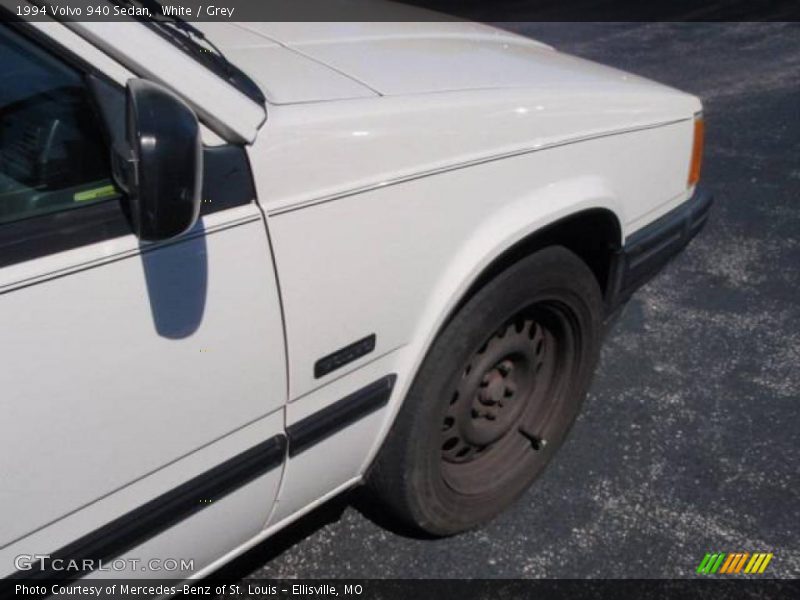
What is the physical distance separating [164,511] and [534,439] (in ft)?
4.32

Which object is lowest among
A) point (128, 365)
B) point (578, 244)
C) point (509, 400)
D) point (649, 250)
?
point (509, 400)

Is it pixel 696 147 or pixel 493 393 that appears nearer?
pixel 493 393

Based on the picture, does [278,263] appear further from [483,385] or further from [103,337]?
[483,385]

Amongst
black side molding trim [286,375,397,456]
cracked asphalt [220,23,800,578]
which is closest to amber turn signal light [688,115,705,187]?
cracked asphalt [220,23,800,578]

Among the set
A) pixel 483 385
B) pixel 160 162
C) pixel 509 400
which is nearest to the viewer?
pixel 160 162

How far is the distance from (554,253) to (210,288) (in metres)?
1.07

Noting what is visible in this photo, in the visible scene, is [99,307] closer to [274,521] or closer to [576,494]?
[274,521]

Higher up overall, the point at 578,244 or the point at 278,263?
the point at 278,263

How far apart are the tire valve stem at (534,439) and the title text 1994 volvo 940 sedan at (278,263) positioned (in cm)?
11

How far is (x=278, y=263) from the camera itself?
152 centimetres

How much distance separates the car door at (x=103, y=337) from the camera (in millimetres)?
1256

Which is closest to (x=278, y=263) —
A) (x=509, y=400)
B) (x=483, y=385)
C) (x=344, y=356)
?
(x=344, y=356)

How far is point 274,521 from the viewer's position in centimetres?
184

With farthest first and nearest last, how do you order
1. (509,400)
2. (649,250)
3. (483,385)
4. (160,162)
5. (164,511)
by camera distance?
(649,250) < (509,400) < (483,385) < (164,511) < (160,162)
